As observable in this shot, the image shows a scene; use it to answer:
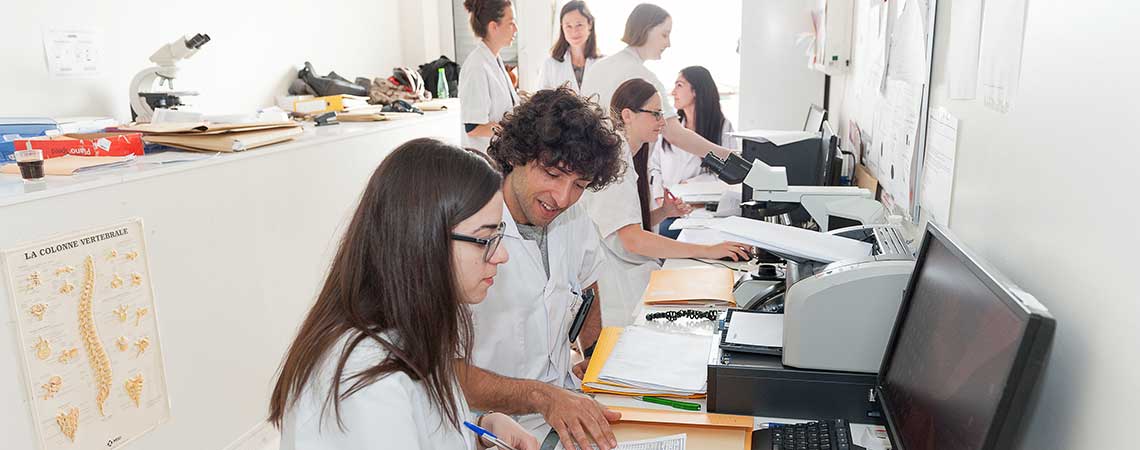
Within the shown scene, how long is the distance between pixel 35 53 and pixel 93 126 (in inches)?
12.7

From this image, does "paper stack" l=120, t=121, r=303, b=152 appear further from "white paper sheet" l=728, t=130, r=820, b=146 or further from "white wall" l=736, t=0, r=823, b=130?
"white wall" l=736, t=0, r=823, b=130

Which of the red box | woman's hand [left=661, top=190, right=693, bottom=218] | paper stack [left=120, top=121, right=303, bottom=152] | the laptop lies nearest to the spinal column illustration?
the red box

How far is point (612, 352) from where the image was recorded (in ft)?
5.45

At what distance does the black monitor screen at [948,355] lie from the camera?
2.74ft

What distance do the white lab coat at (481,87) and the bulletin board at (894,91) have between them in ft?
5.41

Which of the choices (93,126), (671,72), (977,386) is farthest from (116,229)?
(671,72)

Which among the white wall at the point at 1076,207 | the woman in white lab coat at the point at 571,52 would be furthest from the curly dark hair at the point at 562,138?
the woman in white lab coat at the point at 571,52

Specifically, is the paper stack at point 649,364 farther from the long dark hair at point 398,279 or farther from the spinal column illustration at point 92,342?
the spinal column illustration at point 92,342

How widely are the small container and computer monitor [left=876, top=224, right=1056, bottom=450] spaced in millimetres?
1863

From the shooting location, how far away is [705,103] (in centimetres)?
397

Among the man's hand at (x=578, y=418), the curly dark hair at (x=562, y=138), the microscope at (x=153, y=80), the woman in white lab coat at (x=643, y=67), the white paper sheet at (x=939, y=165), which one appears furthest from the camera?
the woman in white lab coat at (x=643, y=67)

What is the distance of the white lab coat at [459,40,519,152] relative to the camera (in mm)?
3754

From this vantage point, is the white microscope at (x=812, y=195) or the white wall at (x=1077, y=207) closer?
the white wall at (x=1077, y=207)

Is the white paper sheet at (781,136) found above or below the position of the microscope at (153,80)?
below
